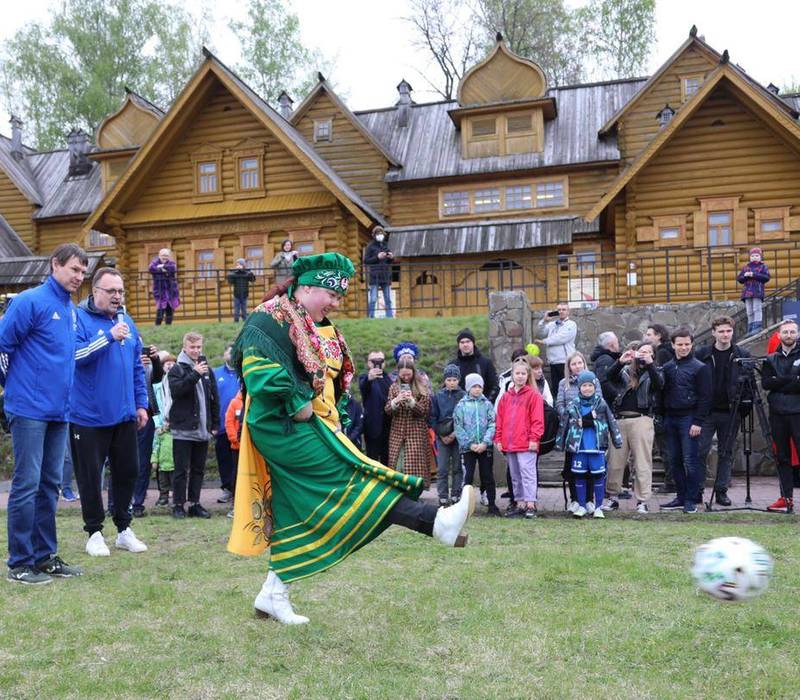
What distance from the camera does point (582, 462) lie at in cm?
827

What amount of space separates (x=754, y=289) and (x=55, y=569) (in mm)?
11048

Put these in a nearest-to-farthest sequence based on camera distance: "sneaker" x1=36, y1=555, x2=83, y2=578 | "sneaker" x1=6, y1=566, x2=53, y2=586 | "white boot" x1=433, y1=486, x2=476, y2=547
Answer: "white boot" x1=433, y1=486, x2=476, y2=547, "sneaker" x1=6, y1=566, x2=53, y2=586, "sneaker" x1=36, y1=555, x2=83, y2=578

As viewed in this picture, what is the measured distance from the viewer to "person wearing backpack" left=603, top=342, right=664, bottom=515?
27.8ft

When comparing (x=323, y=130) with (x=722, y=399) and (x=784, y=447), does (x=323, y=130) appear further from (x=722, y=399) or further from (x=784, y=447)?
(x=784, y=447)

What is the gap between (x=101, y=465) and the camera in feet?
19.6

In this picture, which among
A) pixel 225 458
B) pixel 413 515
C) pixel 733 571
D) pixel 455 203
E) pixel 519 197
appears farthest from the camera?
pixel 455 203

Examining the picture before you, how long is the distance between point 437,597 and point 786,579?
2172 millimetres

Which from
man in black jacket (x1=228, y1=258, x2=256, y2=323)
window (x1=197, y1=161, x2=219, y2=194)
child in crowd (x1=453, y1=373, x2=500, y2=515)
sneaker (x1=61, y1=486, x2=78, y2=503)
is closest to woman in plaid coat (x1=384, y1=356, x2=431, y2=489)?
child in crowd (x1=453, y1=373, x2=500, y2=515)

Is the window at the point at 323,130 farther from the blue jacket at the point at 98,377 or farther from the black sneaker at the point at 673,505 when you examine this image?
the blue jacket at the point at 98,377

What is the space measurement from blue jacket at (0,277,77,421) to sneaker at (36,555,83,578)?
0.95 m

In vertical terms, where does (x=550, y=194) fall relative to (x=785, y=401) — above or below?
above

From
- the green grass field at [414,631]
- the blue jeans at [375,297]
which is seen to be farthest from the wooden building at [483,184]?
the green grass field at [414,631]

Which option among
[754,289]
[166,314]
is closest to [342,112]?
[166,314]

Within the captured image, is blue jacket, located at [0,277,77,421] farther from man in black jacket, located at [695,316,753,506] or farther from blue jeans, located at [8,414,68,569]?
man in black jacket, located at [695,316,753,506]
